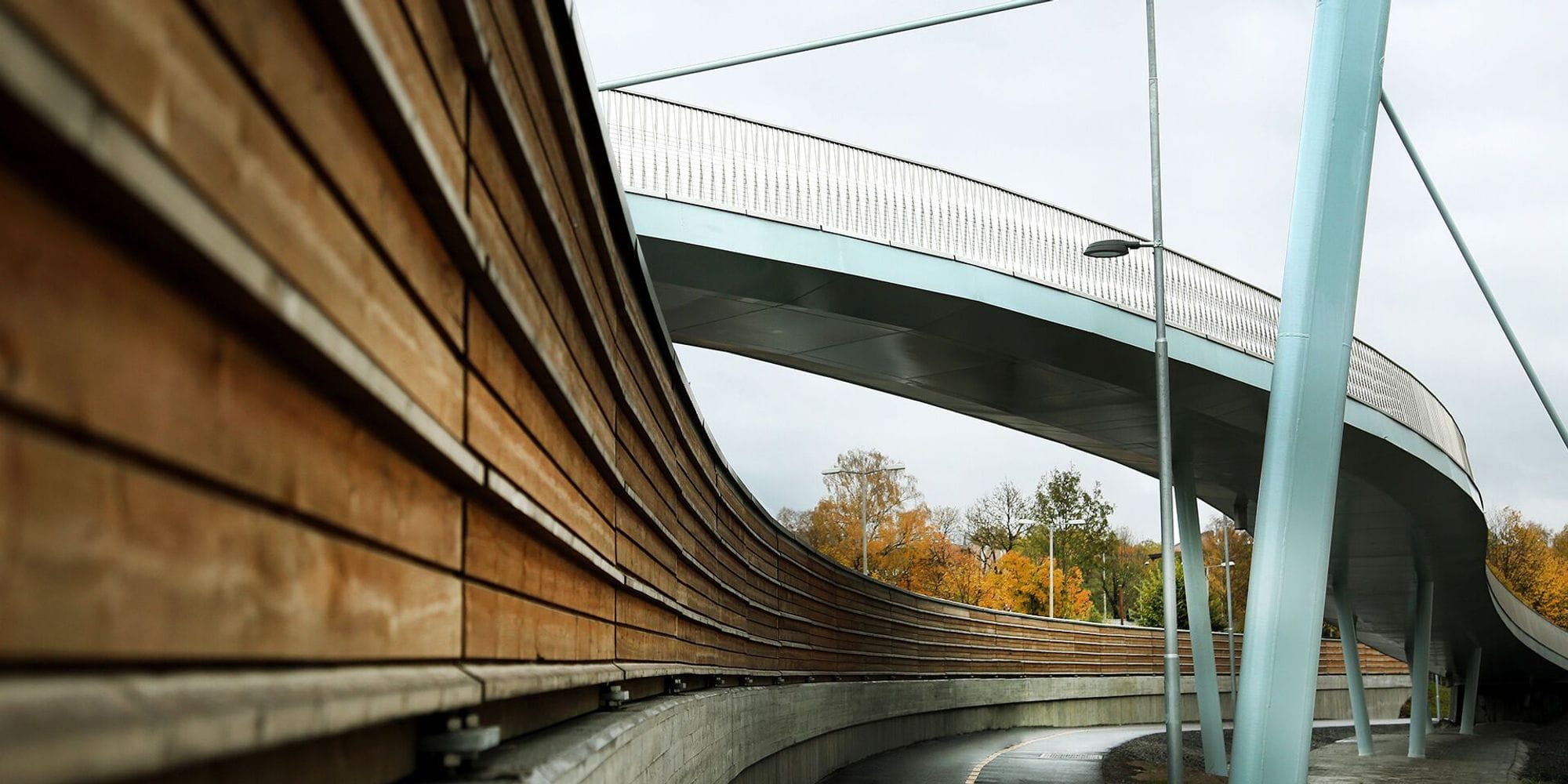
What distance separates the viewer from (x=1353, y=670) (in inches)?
1235

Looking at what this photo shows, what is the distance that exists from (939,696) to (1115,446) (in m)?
8.98

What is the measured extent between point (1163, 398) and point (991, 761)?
9.01 m

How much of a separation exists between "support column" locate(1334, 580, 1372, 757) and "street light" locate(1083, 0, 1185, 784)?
42.3 ft

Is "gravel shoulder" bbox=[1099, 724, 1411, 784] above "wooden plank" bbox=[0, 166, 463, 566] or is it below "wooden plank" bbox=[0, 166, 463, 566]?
below

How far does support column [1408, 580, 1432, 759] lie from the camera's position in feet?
98.5

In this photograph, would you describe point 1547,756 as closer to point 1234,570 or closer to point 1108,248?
point 1108,248

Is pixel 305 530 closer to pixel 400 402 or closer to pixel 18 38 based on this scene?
pixel 400 402

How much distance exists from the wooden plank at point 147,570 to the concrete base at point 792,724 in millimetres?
1510

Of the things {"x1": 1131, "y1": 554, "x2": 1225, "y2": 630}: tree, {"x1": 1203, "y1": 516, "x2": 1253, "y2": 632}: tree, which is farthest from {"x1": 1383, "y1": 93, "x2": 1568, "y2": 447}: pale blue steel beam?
{"x1": 1131, "y1": 554, "x2": 1225, "y2": 630}: tree

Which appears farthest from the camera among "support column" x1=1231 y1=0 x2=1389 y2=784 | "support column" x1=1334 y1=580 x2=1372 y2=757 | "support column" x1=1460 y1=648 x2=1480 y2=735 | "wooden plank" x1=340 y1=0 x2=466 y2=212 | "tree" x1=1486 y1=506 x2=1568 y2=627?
"tree" x1=1486 y1=506 x2=1568 y2=627

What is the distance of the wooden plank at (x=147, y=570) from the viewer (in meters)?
1.32

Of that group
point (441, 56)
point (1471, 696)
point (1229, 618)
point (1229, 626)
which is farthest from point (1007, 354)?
point (1471, 696)

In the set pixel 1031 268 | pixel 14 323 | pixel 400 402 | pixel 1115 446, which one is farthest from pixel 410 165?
pixel 1115 446

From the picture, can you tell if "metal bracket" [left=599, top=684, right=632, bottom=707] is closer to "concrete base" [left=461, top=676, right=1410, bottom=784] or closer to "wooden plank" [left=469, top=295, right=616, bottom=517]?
"concrete base" [left=461, top=676, right=1410, bottom=784]
